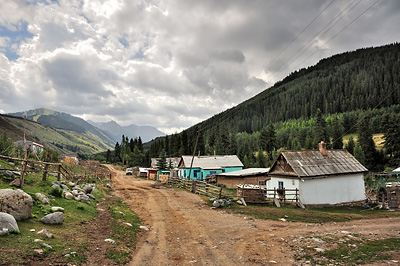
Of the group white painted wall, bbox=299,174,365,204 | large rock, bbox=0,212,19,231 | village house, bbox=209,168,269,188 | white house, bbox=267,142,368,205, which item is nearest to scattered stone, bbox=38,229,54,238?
large rock, bbox=0,212,19,231

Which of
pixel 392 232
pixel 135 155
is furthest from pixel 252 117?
pixel 392 232

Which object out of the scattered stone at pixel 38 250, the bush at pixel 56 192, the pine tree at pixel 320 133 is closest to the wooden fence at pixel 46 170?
the bush at pixel 56 192

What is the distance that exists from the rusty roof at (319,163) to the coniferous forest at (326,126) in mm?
42095

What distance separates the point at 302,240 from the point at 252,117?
193m

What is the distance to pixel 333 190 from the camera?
26.5 meters

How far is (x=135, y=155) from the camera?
3858 inches

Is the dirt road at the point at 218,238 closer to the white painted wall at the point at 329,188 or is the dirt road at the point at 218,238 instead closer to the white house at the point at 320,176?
the white painted wall at the point at 329,188

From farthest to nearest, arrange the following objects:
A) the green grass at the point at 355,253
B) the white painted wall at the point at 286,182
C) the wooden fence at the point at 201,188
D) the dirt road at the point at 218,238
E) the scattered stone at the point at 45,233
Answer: the wooden fence at the point at 201,188 → the white painted wall at the point at 286,182 → the dirt road at the point at 218,238 → the green grass at the point at 355,253 → the scattered stone at the point at 45,233

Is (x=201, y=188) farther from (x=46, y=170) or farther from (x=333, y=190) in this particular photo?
(x=46, y=170)

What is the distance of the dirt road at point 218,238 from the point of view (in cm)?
910

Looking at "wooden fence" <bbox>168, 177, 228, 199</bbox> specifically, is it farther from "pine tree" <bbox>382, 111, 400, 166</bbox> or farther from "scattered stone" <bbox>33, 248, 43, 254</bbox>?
"pine tree" <bbox>382, 111, 400, 166</bbox>

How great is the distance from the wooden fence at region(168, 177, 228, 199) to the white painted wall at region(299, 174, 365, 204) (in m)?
8.77

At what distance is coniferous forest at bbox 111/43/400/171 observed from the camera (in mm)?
72438

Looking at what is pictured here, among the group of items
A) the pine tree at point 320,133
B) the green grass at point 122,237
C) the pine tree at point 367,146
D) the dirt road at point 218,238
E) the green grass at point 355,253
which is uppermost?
the pine tree at point 320,133
